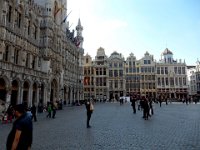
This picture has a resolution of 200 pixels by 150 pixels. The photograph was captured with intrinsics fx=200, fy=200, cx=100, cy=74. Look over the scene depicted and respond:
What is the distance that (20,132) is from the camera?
4.22 m

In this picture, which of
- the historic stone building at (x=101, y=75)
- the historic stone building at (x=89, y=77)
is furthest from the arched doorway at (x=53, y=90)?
the historic stone building at (x=101, y=75)

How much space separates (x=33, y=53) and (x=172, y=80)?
64.0 meters

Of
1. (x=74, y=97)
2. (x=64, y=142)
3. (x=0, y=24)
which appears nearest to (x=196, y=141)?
(x=64, y=142)

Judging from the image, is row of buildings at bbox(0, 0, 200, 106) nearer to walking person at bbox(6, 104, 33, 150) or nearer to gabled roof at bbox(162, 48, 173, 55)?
gabled roof at bbox(162, 48, 173, 55)

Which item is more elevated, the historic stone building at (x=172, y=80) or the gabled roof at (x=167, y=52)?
the gabled roof at (x=167, y=52)

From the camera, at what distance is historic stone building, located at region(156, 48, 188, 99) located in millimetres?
81875

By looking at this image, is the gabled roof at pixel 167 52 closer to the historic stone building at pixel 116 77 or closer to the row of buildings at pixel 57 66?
the row of buildings at pixel 57 66

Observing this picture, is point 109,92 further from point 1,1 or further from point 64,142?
point 64,142

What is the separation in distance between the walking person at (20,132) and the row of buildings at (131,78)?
76.4 metres

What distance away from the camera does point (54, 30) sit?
137ft

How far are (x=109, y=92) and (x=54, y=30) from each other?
45.4 m

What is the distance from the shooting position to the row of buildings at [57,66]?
2758 centimetres

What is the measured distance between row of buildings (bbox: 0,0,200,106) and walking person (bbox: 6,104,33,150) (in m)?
21.9

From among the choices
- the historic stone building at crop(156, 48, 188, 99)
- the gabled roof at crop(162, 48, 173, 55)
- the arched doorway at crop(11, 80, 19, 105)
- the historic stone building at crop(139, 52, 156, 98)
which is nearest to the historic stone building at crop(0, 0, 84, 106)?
the arched doorway at crop(11, 80, 19, 105)
